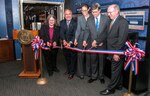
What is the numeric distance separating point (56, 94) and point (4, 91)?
963 millimetres

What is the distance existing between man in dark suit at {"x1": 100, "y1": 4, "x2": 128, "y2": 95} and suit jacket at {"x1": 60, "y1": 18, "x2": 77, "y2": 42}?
97cm

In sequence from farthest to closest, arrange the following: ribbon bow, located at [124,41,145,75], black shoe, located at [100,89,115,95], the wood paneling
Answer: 1. the wood paneling
2. black shoe, located at [100,89,115,95]
3. ribbon bow, located at [124,41,145,75]

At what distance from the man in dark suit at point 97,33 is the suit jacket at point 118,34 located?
1.15ft

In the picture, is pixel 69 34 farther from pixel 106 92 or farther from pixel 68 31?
pixel 106 92

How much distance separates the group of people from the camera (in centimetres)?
303

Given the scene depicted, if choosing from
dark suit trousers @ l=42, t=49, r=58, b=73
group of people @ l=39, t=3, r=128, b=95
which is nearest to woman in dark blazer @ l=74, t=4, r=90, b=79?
group of people @ l=39, t=3, r=128, b=95

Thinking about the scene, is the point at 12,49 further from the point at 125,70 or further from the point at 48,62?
the point at 125,70

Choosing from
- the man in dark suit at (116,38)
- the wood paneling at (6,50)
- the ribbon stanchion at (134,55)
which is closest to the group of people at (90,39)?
the man in dark suit at (116,38)

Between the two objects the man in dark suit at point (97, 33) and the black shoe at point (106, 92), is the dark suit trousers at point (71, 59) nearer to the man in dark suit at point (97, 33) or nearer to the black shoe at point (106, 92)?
the man in dark suit at point (97, 33)

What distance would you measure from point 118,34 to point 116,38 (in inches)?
3.0

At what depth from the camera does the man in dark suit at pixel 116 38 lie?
294 cm

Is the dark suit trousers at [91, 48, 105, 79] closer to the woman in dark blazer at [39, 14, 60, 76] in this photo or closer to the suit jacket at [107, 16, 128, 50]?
the suit jacket at [107, 16, 128, 50]

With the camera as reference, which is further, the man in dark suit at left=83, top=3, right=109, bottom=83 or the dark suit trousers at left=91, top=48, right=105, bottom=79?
the dark suit trousers at left=91, top=48, right=105, bottom=79

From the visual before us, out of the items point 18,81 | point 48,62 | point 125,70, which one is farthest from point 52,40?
point 125,70
